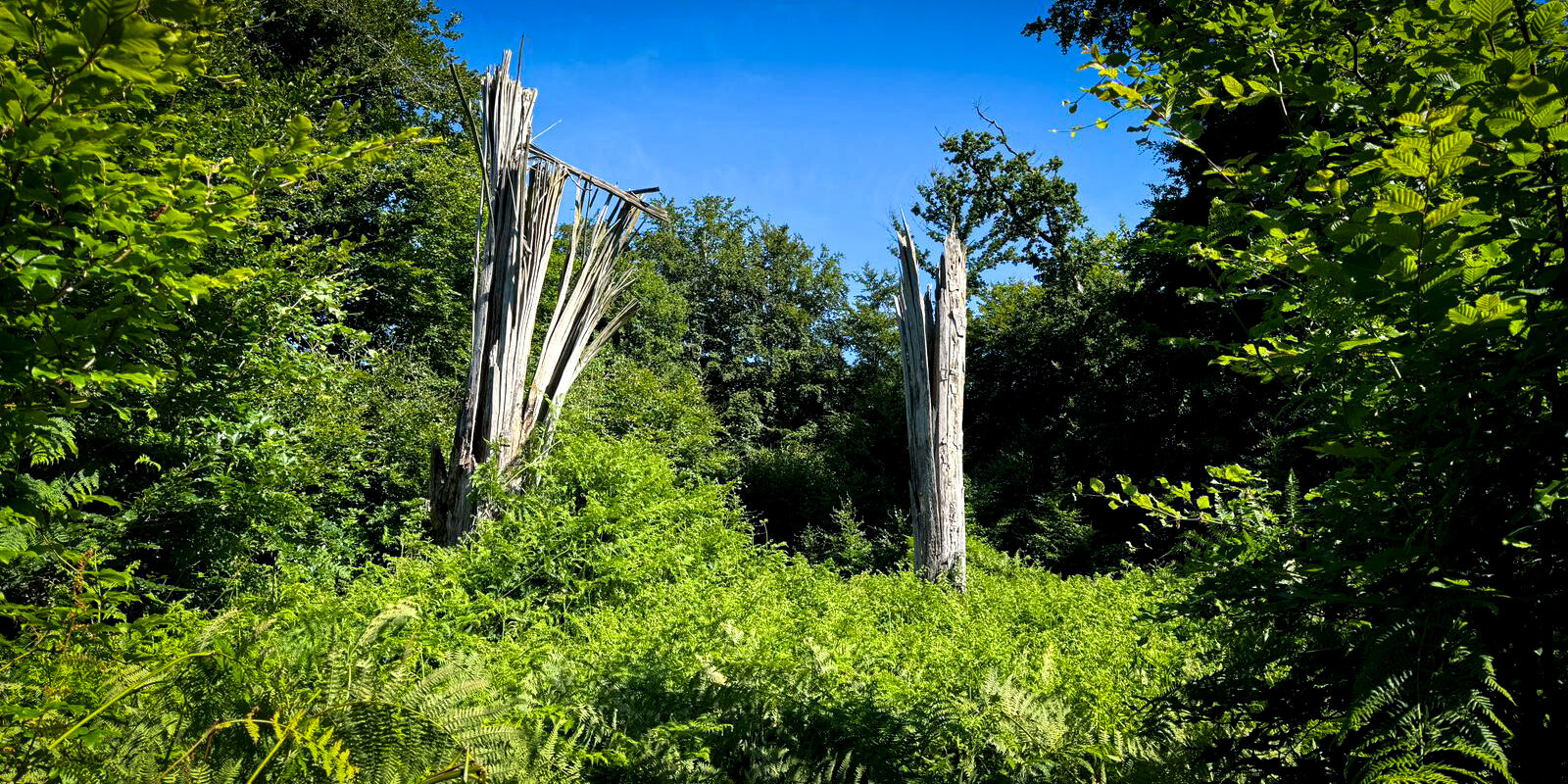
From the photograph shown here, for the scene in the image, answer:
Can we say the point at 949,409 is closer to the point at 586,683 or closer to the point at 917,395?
the point at 917,395

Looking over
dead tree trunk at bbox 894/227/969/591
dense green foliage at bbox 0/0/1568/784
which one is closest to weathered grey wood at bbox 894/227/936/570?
dead tree trunk at bbox 894/227/969/591

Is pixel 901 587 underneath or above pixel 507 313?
underneath

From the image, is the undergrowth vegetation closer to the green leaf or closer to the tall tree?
the tall tree

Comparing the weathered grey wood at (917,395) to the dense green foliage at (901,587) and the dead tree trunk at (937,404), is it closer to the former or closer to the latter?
the dead tree trunk at (937,404)

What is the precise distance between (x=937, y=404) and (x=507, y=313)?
155 inches

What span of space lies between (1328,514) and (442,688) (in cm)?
170

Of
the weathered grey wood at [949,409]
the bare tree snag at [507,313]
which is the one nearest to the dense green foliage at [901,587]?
the bare tree snag at [507,313]

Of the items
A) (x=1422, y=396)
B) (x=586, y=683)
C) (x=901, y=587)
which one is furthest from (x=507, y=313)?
(x=1422, y=396)

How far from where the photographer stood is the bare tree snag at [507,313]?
6.20 meters

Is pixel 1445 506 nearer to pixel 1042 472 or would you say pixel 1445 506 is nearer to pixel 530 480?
pixel 530 480

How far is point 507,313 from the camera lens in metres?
6.38

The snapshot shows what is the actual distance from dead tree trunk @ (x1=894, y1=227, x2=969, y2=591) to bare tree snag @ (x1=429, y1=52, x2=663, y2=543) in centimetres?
317

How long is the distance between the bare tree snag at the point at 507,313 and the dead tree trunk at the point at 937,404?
3167mm

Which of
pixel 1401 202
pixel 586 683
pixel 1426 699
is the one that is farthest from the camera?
pixel 586 683
